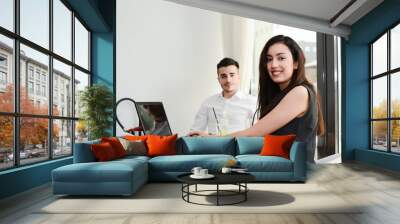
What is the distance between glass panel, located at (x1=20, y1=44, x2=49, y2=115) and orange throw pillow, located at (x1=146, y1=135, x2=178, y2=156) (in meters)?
1.65

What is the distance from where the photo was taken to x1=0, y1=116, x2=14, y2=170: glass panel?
4484mm

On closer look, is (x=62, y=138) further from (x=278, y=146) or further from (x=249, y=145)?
(x=278, y=146)

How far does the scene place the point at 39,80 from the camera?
18.4 feet

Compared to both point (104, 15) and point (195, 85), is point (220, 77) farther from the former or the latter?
point (104, 15)

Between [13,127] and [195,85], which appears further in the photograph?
[195,85]

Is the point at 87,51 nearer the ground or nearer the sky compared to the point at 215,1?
nearer the ground

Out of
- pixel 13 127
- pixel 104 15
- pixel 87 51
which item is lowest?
pixel 13 127

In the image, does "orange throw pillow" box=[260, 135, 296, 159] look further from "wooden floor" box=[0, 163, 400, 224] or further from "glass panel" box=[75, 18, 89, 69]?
"glass panel" box=[75, 18, 89, 69]

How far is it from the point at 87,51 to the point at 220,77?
2878 millimetres

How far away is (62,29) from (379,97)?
6414 millimetres

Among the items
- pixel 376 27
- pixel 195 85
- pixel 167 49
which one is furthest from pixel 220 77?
pixel 376 27

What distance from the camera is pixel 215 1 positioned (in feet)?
26.1

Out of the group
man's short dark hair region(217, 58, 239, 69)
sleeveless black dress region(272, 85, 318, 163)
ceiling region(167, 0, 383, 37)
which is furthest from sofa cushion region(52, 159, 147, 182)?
ceiling region(167, 0, 383, 37)

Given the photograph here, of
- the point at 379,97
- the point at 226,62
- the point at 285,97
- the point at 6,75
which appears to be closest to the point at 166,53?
the point at 226,62
